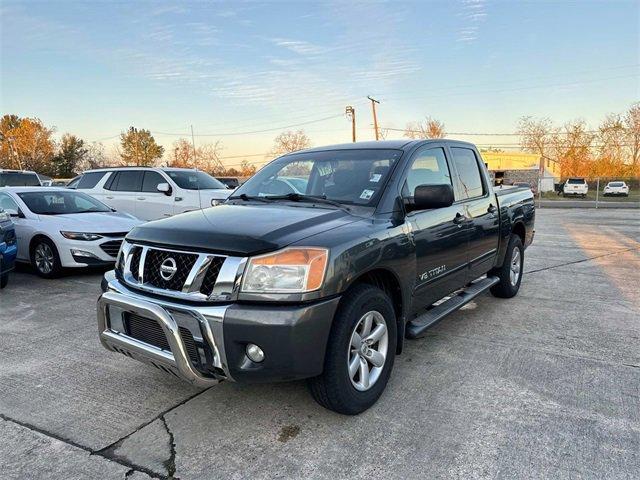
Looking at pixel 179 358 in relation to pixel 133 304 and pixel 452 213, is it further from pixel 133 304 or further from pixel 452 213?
pixel 452 213

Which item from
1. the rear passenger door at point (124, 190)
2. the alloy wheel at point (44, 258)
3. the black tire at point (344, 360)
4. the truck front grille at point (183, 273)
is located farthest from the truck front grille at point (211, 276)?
the rear passenger door at point (124, 190)

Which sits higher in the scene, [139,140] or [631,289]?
[139,140]

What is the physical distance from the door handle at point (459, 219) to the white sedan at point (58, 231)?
519 cm

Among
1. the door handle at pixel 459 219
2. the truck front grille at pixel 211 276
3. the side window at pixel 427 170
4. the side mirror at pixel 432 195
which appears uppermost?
the side window at pixel 427 170

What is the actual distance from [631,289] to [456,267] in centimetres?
366

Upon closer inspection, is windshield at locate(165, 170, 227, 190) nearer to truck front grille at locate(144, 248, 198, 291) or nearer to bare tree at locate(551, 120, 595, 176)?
truck front grille at locate(144, 248, 198, 291)

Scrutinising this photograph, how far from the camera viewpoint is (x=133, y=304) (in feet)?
9.30

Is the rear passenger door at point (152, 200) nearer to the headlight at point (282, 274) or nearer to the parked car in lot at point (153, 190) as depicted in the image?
the parked car in lot at point (153, 190)

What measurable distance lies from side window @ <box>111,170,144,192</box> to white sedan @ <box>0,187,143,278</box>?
114 inches

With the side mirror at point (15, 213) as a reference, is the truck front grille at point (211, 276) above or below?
below

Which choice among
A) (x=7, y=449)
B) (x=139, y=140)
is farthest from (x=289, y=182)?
(x=139, y=140)

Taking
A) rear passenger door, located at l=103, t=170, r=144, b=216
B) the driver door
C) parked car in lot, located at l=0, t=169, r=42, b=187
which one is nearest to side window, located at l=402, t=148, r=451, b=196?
the driver door

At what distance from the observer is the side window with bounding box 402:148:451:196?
12.2 ft

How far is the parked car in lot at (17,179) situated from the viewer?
1442 cm
